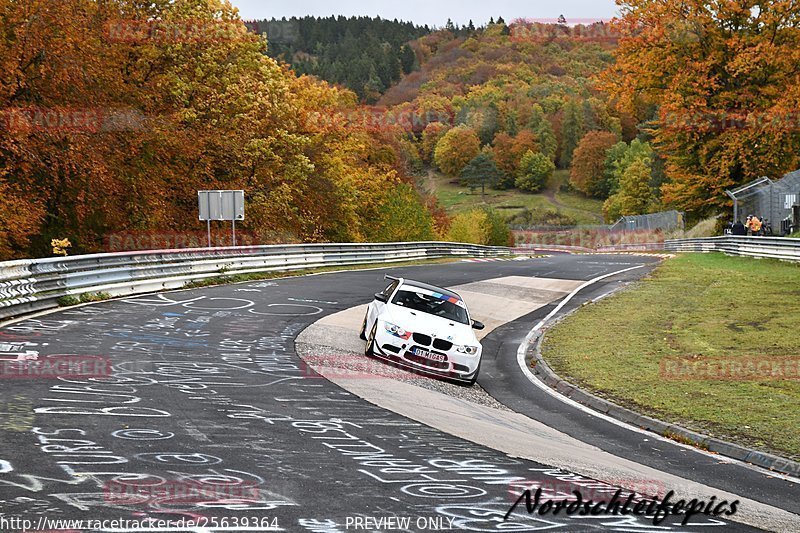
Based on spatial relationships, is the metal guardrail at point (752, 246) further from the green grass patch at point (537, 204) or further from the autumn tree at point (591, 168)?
the autumn tree at point (591, 168)

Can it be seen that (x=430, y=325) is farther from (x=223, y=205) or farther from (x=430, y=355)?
(x=223, y=205)

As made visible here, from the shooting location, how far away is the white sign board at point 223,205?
3020 centimetres

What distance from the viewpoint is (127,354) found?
13.0 m

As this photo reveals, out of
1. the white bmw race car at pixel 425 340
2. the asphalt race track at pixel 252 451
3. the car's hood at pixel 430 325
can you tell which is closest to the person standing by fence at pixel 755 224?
the white bmw race car at pixel 425 340

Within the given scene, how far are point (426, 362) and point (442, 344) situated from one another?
419 millimetres

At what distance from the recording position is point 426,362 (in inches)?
576

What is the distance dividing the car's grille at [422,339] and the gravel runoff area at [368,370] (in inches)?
22.1

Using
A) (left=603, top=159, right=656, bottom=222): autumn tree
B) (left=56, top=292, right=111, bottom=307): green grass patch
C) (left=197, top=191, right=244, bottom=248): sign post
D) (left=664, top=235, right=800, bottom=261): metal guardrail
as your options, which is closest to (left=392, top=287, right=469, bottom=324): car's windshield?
(left=56, top=292, right=111, bottom=307): green grass patch

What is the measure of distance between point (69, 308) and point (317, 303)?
6493 mm

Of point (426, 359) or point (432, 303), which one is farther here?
point (432, 303)

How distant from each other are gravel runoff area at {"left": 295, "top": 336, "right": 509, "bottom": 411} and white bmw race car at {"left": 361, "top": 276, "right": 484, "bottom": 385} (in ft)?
0.67

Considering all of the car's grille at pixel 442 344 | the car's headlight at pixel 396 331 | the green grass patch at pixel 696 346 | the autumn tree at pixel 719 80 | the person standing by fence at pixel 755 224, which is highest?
the autumn tree at pixel 719 80

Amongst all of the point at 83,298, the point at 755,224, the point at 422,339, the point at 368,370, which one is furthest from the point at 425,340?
the point at 755,224

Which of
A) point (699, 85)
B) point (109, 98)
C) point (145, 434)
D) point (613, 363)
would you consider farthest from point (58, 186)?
point (699, 85)
